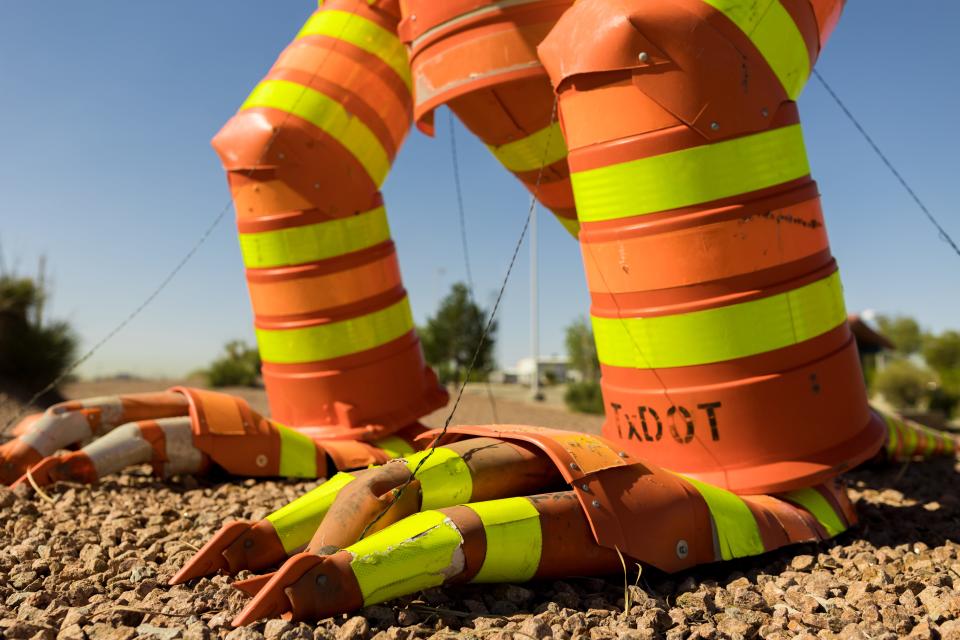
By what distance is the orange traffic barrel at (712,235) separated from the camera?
8.64 feet

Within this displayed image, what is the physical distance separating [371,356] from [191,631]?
2530mm

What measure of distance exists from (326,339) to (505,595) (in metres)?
2.37

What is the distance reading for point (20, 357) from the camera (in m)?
10.2

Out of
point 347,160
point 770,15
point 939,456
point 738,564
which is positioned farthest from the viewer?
point 939,456

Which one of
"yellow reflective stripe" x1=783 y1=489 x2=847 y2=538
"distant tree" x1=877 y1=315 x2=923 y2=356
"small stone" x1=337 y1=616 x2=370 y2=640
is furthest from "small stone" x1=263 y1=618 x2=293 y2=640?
"distant tree" x1=877 y1=315 x2=923 y2=356

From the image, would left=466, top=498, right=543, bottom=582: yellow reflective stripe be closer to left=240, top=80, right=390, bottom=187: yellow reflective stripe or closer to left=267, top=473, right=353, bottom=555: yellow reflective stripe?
left=267, top=473, right=353, bottom=555: yellow reflective stripe

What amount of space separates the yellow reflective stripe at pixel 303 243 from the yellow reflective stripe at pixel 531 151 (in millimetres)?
899

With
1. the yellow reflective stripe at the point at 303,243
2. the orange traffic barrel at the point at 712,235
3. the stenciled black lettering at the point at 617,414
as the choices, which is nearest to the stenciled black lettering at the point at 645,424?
the orange traffic barrel at the point at 712,235

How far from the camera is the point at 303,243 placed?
4.10 meters

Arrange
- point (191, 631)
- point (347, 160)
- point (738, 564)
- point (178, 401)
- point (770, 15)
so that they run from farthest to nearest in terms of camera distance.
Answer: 1. point (347, 160)
2. point (178, 401)
3. point (770, 15)
4. point (738, 564)
5. point (191, 631)

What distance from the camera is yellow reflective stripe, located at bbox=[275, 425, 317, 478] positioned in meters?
3.83

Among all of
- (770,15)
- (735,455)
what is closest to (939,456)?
(735,455)

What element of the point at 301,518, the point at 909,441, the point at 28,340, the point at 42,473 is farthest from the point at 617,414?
the point at 28,340

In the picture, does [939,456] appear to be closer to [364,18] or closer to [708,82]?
[708,82]
